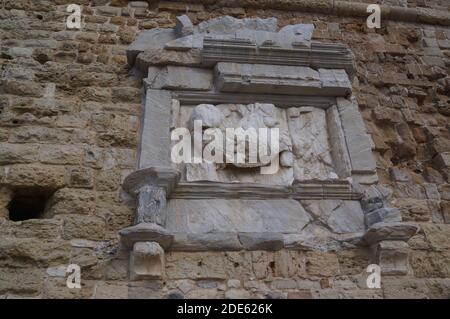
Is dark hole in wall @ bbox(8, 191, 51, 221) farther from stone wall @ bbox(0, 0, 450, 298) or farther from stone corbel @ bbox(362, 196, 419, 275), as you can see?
stone corbel @ bbox(362, 196, 419, 275)

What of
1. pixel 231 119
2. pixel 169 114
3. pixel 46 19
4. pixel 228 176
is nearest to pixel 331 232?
pixel 228 176

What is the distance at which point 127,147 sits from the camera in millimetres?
3389

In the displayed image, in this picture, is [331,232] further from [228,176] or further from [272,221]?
[228,176]

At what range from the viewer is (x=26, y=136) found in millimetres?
3301

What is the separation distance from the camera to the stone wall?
2.83 meters

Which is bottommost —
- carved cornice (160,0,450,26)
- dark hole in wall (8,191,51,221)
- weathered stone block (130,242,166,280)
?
weathered stone block (130,242,166,280)

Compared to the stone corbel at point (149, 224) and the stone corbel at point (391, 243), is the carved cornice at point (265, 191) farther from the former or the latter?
the stone corbel at point (391, 243)

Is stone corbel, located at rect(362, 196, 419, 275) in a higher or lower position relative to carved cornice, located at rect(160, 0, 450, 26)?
lower

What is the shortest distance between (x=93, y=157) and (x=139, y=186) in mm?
422

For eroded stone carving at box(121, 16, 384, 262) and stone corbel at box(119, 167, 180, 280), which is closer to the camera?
stone corbel at box(119, 167, 180, 280)

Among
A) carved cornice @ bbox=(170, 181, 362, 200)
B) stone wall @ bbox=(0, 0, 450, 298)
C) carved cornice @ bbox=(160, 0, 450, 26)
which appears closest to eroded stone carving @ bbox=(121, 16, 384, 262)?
carved cornice @ bbox=(170, 181, 362, 200)

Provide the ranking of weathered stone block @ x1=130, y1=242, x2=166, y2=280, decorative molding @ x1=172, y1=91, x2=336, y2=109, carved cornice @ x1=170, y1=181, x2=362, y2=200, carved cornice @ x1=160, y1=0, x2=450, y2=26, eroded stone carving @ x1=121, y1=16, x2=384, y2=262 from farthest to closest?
carved cornice @ x1=160, y1=0, x2=450, y2=26 → decorative molding @ x1=172, y1=91, x2=336, y2=109 → carved cornice @ x1=170, y1=181, x2=362, y2=200 → eroded stone carving @ x1=121, y1=16, x2=384, y2=262 → weathered stone block @ x1=130, y1=242, x2=166, y2=280

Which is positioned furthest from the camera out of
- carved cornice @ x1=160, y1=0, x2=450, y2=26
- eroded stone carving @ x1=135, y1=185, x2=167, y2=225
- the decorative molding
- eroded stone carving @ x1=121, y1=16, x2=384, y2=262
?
carved cornice @ x1=160, y1=0, x2=450, y2=26

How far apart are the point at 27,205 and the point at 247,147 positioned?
Answer: 1.41 metres
